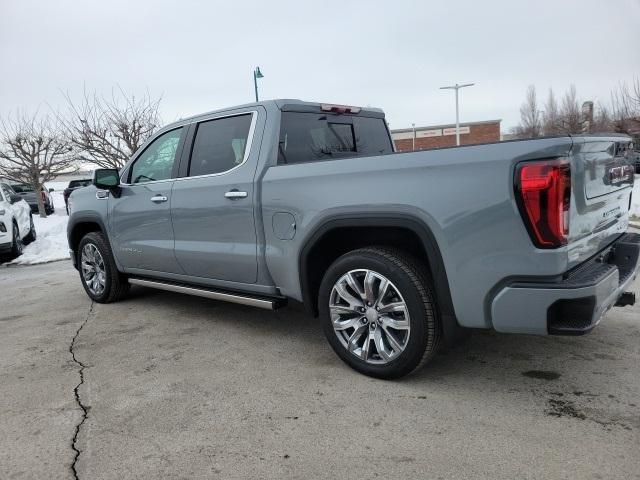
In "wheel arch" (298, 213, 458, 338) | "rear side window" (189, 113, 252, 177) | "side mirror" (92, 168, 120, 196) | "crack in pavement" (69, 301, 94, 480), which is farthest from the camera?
"side mirror" (92, 168, 120, 196)

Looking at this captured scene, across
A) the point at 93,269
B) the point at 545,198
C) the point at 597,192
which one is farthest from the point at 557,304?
the point at 93,269

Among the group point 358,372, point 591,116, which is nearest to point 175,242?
point 358,372

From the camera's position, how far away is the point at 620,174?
3.32 m

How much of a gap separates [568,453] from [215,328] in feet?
9.94

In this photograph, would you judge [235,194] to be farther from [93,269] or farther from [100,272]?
[93,269]

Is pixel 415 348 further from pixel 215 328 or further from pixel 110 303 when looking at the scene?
pixel 110 303

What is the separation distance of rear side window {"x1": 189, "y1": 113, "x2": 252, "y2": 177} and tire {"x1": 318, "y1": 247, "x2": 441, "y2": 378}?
1.32 meters

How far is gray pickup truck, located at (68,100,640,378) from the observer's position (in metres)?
2.62

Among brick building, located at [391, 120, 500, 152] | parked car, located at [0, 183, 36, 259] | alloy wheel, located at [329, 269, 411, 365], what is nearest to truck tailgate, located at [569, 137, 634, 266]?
alloy wheel, located at [329, 269, 411, 365]

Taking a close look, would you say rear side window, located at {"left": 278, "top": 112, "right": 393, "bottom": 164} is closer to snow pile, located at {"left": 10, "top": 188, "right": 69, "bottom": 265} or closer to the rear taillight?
the rear taillight

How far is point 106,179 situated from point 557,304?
418cm

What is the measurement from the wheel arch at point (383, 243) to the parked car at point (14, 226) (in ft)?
25.9

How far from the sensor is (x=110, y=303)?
5.78 metres

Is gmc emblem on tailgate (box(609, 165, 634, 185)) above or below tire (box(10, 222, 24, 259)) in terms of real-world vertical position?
above
